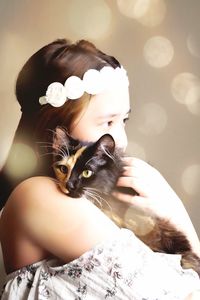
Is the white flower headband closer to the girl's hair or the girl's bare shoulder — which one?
the girl's hair

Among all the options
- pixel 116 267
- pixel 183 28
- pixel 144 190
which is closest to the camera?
pixel 116 267

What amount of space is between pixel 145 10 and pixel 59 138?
0.59m

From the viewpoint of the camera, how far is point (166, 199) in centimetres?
164

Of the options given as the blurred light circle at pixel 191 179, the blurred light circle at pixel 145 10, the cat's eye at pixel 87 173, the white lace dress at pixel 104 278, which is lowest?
the white lace dress at pixel 104 278

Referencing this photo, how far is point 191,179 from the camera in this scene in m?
1.73

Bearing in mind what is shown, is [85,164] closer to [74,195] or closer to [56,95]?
[74,195]

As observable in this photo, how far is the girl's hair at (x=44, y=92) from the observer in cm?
150

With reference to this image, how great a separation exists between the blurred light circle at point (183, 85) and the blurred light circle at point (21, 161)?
57cm

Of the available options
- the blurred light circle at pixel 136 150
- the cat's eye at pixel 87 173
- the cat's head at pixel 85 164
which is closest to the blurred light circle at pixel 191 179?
the blurred light circle at pixel 136 150

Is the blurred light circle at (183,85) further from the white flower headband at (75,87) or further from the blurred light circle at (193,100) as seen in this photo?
the white flower headband at (75,87)

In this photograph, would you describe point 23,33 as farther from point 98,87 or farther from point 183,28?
point 183,28

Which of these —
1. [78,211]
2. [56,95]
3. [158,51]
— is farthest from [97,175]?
[158,51]

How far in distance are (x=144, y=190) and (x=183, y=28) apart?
0.61 metres

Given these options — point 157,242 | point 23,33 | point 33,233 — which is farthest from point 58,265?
point 23,33
